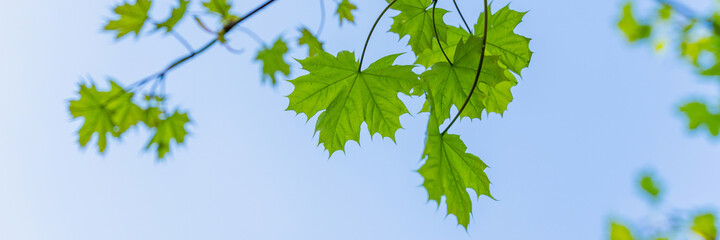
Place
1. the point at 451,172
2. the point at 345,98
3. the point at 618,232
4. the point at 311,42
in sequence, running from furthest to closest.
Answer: the point at 311,42
the point at 345,98
the point at 451,172
the point at 618,232

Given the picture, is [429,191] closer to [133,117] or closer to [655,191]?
[655,191]

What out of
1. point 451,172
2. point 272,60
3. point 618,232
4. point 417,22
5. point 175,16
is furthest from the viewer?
point 272,60

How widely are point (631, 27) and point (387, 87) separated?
50.2 inches

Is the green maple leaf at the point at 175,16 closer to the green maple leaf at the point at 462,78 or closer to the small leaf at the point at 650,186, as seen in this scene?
the green maple leaf at the point at 462,78

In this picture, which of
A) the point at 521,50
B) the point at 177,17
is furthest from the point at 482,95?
the point at 177,17

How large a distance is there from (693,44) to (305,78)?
5.34ft

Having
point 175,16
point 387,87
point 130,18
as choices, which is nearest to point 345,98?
point 387,87

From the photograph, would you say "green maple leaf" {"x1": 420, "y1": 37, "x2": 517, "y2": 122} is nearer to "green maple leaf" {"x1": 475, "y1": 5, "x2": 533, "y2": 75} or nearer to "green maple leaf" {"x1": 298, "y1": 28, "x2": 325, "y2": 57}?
"green maple leaf" {"x1": 475, "y1": 5, "x2": 533, "y2": 75}

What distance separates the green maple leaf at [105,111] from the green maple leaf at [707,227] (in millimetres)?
1715

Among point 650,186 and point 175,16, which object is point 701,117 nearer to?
point 650,186

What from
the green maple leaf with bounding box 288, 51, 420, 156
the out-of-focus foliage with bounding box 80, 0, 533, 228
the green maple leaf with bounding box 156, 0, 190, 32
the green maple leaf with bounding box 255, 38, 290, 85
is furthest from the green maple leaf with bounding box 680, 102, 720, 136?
the green maple leaf with bounding box 156, 0, 190, 32

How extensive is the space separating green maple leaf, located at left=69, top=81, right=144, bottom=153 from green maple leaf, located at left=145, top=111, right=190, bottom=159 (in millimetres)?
97

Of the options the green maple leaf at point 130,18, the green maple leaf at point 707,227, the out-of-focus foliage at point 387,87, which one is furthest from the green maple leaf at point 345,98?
the green maple leaf at point 707,227

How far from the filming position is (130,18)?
157 cm
